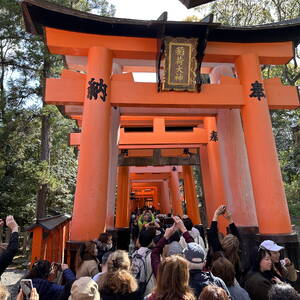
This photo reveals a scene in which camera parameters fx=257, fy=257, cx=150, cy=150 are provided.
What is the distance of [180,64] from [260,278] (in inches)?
227

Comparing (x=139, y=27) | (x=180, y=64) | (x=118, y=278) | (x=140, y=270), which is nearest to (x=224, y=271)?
(x=118, y=278)

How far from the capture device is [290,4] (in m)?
14.8

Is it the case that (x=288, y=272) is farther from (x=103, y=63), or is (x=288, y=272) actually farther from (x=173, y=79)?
(x=103, y=63)

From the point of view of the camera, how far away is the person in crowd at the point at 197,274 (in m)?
2.24

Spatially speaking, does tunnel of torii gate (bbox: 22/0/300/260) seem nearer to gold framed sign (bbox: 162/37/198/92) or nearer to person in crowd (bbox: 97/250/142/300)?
gold framed sign (bbox: 162/37/198/92)

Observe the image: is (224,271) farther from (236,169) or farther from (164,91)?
(236,169)

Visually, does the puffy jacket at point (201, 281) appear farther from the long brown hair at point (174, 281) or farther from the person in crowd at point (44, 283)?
the person in crowd at point (44, 283)

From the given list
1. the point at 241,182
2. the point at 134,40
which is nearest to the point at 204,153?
the point at 241,182

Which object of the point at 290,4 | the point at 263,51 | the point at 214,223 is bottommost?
the point at 214,223

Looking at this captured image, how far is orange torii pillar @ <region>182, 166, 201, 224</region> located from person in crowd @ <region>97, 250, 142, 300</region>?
14.3 metres

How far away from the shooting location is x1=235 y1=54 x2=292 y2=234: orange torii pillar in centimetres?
639

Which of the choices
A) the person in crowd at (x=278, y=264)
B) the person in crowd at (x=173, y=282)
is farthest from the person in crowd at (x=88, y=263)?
the person in crowd at (x=278, y=264)

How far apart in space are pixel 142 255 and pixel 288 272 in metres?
2.06

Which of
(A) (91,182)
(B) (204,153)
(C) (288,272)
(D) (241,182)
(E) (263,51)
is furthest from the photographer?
(B) (204,153)
